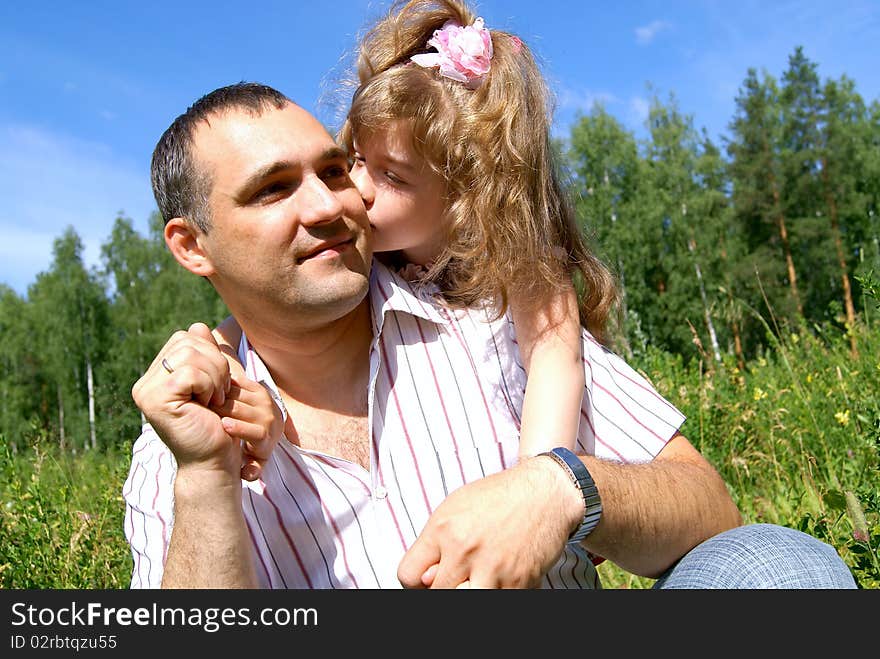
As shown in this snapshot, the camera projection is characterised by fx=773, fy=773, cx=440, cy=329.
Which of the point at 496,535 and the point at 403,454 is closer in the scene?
the point at 496,535

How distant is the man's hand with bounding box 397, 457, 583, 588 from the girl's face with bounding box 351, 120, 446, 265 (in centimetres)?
109

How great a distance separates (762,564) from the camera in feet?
5.04

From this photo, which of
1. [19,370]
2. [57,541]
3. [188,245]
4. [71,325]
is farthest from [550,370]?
[19,370]

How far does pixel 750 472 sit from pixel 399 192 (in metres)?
2.34

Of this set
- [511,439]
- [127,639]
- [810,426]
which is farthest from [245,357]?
[810,426]

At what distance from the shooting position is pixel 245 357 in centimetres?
236

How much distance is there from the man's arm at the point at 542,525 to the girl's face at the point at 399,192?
104 cm

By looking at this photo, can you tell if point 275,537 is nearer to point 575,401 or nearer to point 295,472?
point 295,472

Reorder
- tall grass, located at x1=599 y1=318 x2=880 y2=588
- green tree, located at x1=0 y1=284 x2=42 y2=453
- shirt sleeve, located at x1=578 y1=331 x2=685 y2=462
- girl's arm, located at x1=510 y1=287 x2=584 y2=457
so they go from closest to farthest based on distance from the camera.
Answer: girl's arm, located at x1=510 y1=287 x2=584 y2=457
shirt sleeve, located at x1=578 y1=331 x2=685 y2=462
tall grass, located at x1=599 y1=318 x2=880 y2=588
green tree, located at x1=0 y1=284 x2=42 y2=453

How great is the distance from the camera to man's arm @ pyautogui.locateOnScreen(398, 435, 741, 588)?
55.9 inches

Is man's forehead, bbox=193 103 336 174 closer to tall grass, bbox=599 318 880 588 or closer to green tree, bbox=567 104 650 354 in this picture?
tall grass, bbox=599 318 880 588

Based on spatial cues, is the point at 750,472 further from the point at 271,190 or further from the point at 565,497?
the point at 271,190

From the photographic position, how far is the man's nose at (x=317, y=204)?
7.00 ft

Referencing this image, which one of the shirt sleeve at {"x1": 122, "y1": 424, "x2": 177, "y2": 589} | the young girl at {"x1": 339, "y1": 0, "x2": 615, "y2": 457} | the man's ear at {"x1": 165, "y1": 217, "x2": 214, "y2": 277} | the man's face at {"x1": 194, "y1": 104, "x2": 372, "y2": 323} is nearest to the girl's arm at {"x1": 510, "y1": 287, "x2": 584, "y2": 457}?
the young girl at {"x1": 339, "y1": 0, "x2": 615, "y2": 457}
